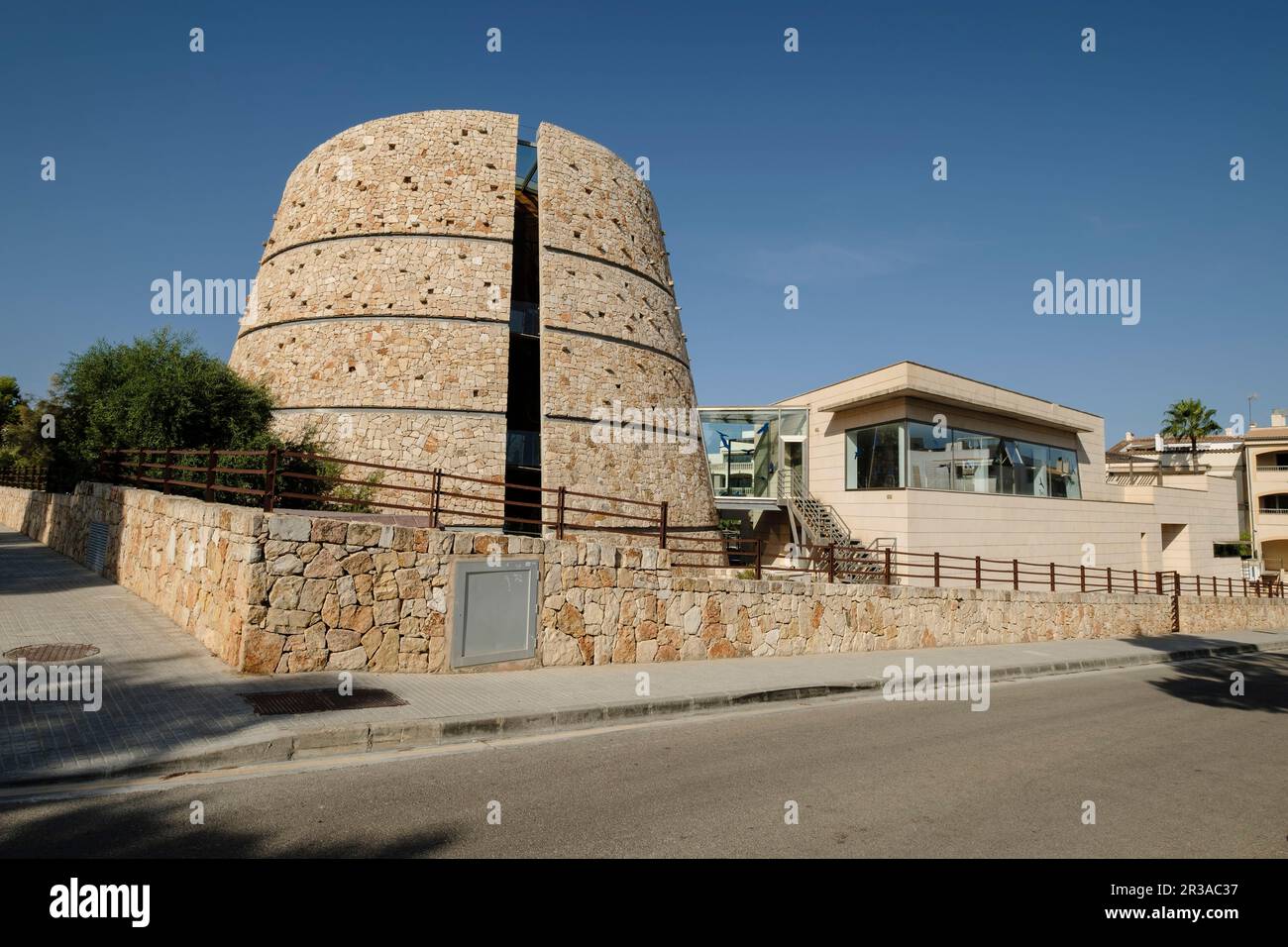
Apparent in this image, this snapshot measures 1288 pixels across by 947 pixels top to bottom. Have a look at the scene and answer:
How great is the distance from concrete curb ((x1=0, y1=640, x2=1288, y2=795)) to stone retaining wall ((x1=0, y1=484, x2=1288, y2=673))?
2284mm

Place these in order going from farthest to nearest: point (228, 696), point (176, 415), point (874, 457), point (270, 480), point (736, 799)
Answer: point (874, 457) → point (176, 415) → point (270, 480) → point (228, 696) → point (736, 799)

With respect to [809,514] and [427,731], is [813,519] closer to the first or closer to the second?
[809,514]

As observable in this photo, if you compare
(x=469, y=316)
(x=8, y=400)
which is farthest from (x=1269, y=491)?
(x=8, y=400)

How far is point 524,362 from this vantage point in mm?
20359

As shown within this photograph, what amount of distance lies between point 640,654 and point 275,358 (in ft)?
42.7

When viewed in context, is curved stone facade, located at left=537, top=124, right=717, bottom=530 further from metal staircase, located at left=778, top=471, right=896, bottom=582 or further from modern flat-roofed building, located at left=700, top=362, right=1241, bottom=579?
metal staircase, located at left=778, top=471, right=896, bottom=582

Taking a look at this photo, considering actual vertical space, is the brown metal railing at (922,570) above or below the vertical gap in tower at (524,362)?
below

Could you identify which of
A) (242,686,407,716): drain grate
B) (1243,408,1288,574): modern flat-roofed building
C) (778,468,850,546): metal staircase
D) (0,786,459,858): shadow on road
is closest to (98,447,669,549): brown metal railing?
(242,686,407,716): drain grate

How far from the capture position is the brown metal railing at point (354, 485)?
1057 cm

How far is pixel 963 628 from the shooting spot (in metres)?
17.0

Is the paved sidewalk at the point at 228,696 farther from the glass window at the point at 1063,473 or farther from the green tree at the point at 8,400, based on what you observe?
the green tree at the point at 8,400

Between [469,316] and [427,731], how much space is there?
1298 centimetres

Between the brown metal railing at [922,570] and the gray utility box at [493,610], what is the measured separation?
4.81m

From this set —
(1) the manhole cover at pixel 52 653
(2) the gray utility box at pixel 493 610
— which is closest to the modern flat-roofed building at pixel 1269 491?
(2) the gray utility box at pixel 493 610
